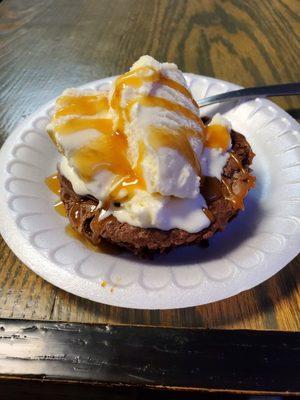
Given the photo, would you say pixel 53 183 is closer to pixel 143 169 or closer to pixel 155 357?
pixel 143 169

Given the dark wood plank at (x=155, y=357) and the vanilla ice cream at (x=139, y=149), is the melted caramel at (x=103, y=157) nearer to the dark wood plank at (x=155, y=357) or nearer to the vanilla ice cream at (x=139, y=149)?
the vanilla ice cream at (x=139, y=149)

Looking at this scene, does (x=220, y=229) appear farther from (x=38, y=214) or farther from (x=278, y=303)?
(x=38, y=214)

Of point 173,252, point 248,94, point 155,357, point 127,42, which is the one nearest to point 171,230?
point 173,252

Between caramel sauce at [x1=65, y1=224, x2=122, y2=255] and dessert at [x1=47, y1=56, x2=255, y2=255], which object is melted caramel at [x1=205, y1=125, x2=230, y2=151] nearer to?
dessert at [x1=47, y1=56, x2=255, y2=255]

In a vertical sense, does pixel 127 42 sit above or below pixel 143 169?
below

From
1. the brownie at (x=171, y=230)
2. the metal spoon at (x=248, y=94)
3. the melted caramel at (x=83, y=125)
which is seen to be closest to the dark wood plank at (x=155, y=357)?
the brownie at (x=171, y=230)

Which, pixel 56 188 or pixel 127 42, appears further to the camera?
pixel 127 42

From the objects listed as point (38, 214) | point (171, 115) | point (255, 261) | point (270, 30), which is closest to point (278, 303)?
point (255, 261)
